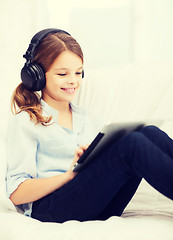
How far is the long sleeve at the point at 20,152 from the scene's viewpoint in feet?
3.47

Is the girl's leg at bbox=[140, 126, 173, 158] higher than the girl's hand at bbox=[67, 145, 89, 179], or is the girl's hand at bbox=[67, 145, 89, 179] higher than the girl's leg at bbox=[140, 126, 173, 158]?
the girl's leg at bbox=[140, 126, 173, 158]

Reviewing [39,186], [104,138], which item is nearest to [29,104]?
[39,186]

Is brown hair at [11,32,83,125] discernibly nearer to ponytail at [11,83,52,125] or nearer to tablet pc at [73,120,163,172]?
ponytail at [11,83,52,125]

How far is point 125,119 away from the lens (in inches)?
56.4

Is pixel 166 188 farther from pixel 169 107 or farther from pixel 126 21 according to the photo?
pixel 126 21

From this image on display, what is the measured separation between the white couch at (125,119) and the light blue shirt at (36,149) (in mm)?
49

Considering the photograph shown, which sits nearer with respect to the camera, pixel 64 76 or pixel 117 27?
pixel 64 76

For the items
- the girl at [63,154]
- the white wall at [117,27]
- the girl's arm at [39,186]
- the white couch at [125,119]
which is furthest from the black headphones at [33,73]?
the white wall at [117,27]

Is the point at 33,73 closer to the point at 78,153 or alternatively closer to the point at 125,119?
the point at 78,153

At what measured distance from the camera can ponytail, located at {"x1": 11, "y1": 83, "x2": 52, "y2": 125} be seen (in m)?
1.13

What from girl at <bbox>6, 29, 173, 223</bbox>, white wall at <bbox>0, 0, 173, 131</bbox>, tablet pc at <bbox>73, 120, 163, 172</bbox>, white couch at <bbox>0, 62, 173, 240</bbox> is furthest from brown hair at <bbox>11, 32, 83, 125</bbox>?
white wall at <bbox>0, 0, 173, 131</bbox>

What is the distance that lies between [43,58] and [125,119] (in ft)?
1.49

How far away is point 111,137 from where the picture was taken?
886 millimetres

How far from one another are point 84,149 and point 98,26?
1.07 metres
